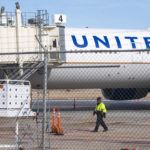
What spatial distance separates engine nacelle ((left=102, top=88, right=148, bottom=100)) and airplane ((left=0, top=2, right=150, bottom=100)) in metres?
3.54

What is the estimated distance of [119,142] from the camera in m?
12.6

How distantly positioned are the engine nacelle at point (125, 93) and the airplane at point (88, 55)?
3.54 metres

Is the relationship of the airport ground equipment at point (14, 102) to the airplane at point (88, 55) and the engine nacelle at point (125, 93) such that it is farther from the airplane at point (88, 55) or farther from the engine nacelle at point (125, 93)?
the engine nacelle at point (125, 93)

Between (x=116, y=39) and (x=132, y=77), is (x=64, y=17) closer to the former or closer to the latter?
(x=116, y=39)

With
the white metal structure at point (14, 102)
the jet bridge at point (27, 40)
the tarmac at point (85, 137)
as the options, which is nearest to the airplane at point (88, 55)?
the jet bridge at point (27, 40)

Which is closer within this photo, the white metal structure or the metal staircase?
the white metal structure

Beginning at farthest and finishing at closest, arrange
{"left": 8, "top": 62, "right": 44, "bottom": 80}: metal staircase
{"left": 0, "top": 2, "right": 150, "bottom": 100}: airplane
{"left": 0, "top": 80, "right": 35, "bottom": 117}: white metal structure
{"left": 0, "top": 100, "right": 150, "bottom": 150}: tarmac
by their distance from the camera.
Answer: {"left": 0, "top": 2, "right": 150, "bottom": 100}: airplane < {"left": 8, "top": 62, "right": 44, "bottom": 80}: metal staircase < {"left": 0, "top": 100, "right": 150, "bottom": 150}: tarmac < {"left": 0, "top": 80, "right": 35, "bottom": 117}: white metal structure

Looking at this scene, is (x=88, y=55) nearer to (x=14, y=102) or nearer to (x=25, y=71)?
(x=25, y=71)

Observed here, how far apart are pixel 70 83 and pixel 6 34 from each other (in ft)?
15.4

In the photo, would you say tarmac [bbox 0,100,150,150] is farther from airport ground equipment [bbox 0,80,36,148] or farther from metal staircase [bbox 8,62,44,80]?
metal staircase [bbox 8,62,44,80]

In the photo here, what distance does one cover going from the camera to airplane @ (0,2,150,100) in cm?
2178

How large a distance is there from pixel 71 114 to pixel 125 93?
7178mm

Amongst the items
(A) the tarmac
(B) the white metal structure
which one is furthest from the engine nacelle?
(B) the white metal structure

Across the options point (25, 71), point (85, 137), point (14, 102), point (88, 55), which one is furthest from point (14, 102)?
point (88, 55)
